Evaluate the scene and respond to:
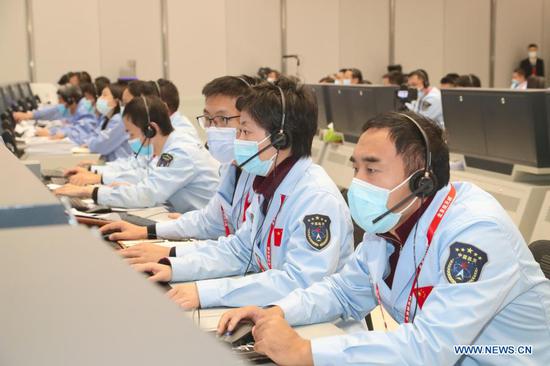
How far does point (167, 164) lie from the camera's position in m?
3.90

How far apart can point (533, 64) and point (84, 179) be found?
11401mm

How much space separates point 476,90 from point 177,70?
863cm

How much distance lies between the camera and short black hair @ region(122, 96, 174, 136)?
408 cm

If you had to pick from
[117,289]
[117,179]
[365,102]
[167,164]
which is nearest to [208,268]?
[167,164]

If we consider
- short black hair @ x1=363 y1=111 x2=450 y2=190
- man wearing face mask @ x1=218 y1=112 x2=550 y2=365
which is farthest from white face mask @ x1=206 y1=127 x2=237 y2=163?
short black hair @ x1=363 y1=111 x2=450 y2=190

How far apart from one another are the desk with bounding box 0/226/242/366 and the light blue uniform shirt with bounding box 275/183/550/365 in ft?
3.39

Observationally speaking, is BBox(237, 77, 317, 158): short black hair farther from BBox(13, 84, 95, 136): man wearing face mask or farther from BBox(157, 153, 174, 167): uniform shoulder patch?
BBox(13, 84, 95, 136): man wearing face mask

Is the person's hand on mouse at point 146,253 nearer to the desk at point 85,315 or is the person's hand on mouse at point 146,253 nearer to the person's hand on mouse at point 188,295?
the person's hand on mouse at point 188,295

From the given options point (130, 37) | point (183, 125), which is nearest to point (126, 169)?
point (183, 125)

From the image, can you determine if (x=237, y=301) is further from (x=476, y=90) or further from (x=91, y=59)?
(x=91, y=59)

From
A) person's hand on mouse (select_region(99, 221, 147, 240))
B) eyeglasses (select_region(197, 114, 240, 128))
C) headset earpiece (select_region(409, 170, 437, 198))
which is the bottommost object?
person's hand on mouse (select_region(99, 221, 147, 240))

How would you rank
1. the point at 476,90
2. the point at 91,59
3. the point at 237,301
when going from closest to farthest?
the point at 237,301 < the point at 476,90 < the point at 91,59

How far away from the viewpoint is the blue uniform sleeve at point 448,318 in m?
1.50

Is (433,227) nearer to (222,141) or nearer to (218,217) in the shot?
(218,217)
